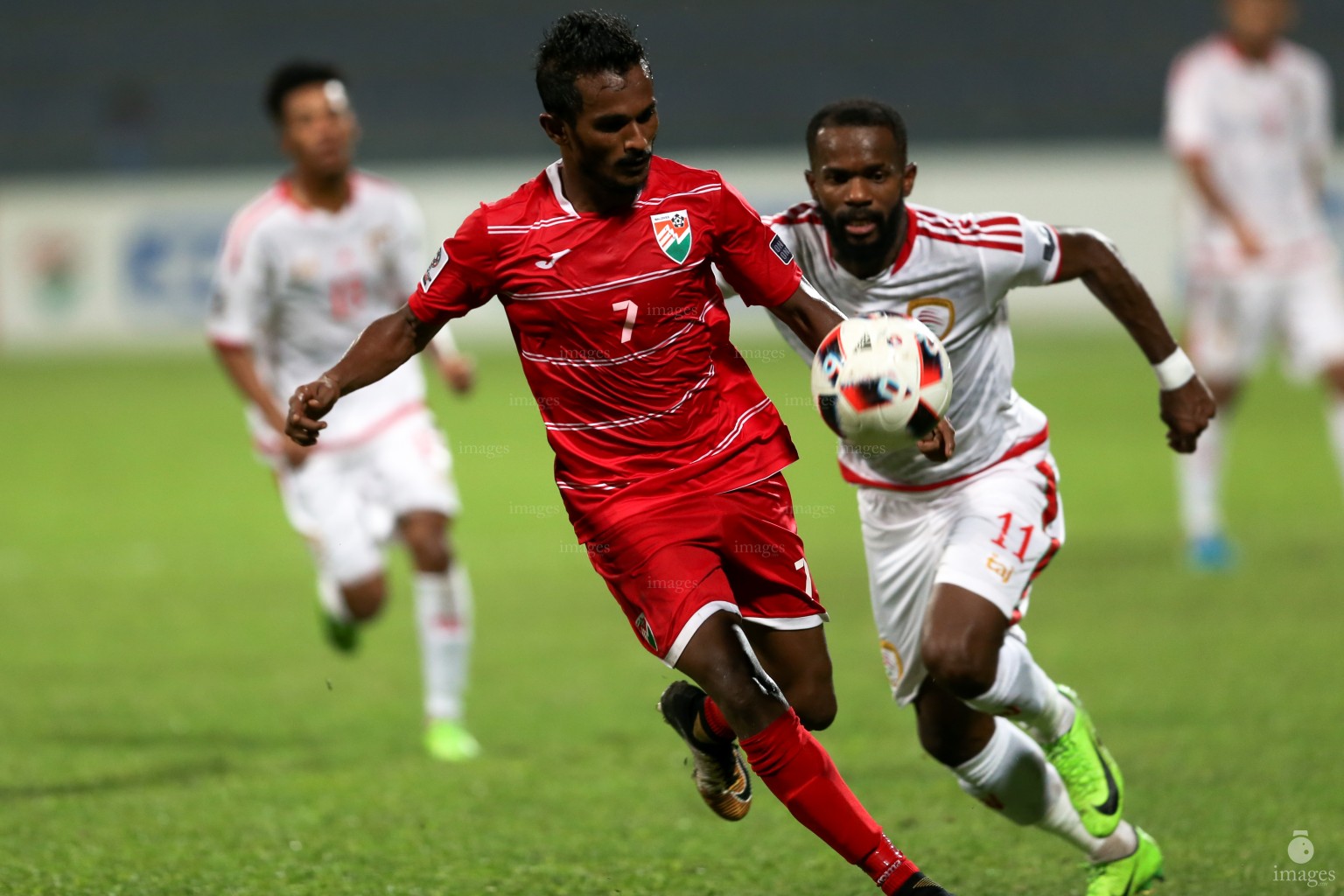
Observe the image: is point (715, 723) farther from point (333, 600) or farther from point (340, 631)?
point (340, 631)

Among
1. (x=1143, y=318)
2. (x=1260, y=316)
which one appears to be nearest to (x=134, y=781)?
(x=1143, y=318)

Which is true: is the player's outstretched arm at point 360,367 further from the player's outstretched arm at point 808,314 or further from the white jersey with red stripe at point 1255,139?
the white jersey with red stripe at point 1255,139

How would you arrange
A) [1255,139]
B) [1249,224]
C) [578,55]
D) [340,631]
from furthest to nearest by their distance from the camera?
[1255,139] < [1249,224] < [340,631] < [578,55]

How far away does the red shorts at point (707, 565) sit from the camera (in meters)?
4.06

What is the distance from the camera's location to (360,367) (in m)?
4.20

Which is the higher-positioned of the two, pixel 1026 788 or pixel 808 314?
pixel 808 314

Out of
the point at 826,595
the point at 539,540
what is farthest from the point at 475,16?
the point at 826,595

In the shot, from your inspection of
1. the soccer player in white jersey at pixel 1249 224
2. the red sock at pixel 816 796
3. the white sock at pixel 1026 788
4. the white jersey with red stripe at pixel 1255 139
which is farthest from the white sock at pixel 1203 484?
the red sock at pixel 816 796

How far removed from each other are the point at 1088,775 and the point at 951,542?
2.33 feet

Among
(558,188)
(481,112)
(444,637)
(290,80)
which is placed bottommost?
(444,637)

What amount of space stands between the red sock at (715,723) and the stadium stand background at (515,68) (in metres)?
21.2

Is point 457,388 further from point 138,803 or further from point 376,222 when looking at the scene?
point 138,803

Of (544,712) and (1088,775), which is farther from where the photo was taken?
(544,712)

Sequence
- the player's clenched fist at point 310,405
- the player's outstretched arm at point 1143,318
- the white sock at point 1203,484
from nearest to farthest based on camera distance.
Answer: the player's clenched fist at point 310,405 < the player's outstretched arm at point 1143,318 < the white sock at point 1203,484
